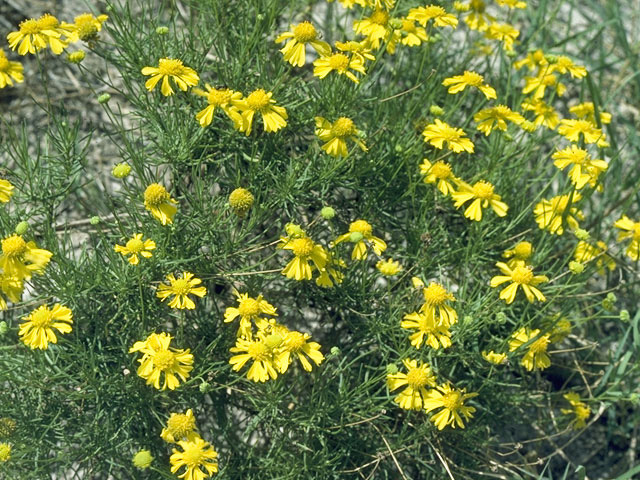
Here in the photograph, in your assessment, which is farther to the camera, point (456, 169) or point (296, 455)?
point (456, 169)

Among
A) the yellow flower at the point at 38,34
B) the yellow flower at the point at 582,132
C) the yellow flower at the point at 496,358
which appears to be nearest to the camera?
the yellow flower at the point at 496,358

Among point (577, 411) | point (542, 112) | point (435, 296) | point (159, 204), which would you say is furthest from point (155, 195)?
point (577, 411)

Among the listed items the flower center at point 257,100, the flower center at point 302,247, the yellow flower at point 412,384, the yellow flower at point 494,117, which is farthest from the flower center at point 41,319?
the yellow flower at point 494,117

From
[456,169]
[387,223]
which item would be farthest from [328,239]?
[456,169]

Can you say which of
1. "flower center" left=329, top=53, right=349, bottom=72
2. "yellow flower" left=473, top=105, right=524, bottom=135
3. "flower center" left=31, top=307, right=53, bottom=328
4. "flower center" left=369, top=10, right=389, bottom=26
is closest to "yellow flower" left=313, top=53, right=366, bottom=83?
"flower center" left=329, top=53, right=349, bottom=72

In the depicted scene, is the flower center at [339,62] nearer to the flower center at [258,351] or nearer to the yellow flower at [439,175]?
the yellow flower at [439,175]

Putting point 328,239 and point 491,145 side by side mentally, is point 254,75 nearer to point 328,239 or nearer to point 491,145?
point 328,239

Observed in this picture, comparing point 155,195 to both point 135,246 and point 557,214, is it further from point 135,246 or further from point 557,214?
point 557,214
